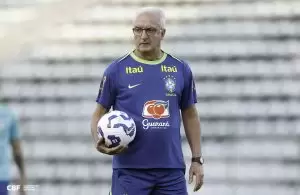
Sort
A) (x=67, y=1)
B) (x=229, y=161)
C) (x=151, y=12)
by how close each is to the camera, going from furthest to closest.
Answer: (x=67, y=1), (x=229, y=161), (x=151, y=12)

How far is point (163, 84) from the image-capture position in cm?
470

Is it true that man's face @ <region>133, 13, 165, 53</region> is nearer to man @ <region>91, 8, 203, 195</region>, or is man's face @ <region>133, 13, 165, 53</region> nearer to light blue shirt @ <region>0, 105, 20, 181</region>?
man @ <region>91, 8, 203, 195</region>

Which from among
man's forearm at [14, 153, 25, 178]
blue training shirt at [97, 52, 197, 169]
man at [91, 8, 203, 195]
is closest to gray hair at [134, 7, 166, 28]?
man at [91, 8, 203, 195]

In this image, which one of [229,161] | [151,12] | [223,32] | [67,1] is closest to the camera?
[151,12]

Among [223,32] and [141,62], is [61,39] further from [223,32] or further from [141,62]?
[141,62]

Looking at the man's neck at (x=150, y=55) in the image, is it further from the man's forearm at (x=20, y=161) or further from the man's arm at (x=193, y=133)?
the man's forearm at (x=20, y=161)

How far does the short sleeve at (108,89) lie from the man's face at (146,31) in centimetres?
21

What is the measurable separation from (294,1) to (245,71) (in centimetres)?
114

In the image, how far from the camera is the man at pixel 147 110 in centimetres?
464

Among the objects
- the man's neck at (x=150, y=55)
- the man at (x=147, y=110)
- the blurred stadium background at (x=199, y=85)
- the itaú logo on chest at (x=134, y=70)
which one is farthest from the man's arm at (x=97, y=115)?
the blurred stadium background at (x=199, y=85)

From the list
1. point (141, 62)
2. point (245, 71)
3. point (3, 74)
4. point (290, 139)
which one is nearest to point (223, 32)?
point (245, 71)

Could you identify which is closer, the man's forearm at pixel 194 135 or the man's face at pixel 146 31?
the man's face at pixel 146 31

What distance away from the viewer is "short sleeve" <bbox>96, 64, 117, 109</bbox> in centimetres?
470

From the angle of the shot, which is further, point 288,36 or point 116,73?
point 288,36
